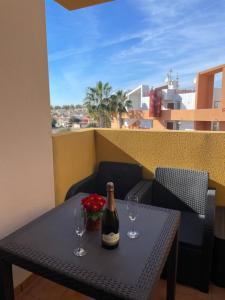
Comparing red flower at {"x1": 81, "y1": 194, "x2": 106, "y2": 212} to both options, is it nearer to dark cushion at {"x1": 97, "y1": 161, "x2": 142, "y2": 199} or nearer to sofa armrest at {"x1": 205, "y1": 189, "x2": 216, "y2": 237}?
sofa armrest at {"x1": 205, "y1": 189, "x2": 216, "y2": 237}

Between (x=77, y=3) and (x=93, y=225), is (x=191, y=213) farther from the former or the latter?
(x=77, y=3)

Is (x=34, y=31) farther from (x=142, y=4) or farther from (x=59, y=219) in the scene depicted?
(x=142, y=4)

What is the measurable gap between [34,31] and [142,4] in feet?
36.2

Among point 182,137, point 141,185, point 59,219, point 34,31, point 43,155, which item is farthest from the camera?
point 182,137

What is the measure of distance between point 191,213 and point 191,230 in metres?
0.37

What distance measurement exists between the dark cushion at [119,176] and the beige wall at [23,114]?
87 cm

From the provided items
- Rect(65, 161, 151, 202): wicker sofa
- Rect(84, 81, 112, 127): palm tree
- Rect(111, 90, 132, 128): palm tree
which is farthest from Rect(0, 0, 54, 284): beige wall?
Rect(111, 90, 132, 128): palm tree

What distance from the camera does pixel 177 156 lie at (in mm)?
2506

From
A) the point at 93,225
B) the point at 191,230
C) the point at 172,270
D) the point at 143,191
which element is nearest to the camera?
the point at 93,225

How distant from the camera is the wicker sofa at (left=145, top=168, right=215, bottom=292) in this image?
170cm

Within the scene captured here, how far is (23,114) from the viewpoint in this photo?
1.66 metres

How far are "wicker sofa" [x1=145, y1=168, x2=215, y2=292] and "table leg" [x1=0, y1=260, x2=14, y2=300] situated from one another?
4.08 feet

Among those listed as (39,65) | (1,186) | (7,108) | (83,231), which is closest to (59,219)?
(83,231)

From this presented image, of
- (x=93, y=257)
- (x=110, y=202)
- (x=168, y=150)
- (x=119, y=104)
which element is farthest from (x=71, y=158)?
(x=119, y=104)
